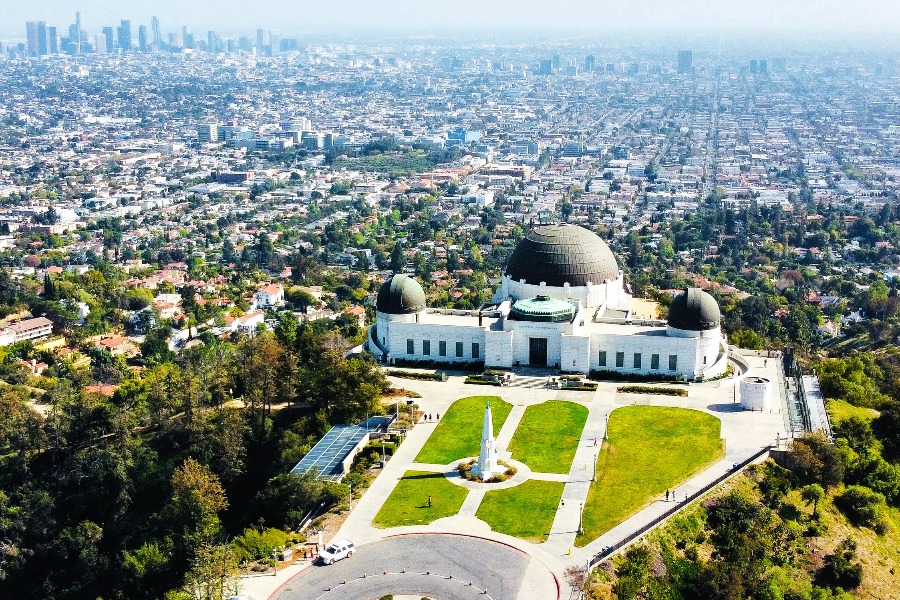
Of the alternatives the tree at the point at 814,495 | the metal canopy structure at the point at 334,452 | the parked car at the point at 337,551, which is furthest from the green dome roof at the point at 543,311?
the parked car at the point at 337,551

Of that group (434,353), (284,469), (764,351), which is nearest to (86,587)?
(284,469)

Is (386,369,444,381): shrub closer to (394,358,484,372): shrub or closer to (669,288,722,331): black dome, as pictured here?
(394,358,484,372): shrub

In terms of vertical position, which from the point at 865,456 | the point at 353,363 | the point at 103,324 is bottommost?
the point at 103,324

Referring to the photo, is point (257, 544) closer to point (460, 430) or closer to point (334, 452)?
point (334, 452)

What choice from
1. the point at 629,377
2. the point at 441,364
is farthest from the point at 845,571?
the point at 441,364

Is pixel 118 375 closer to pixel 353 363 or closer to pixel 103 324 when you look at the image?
pixel 103 324

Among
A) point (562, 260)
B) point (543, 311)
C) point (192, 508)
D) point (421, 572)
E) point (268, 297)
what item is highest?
point (562, 260)
